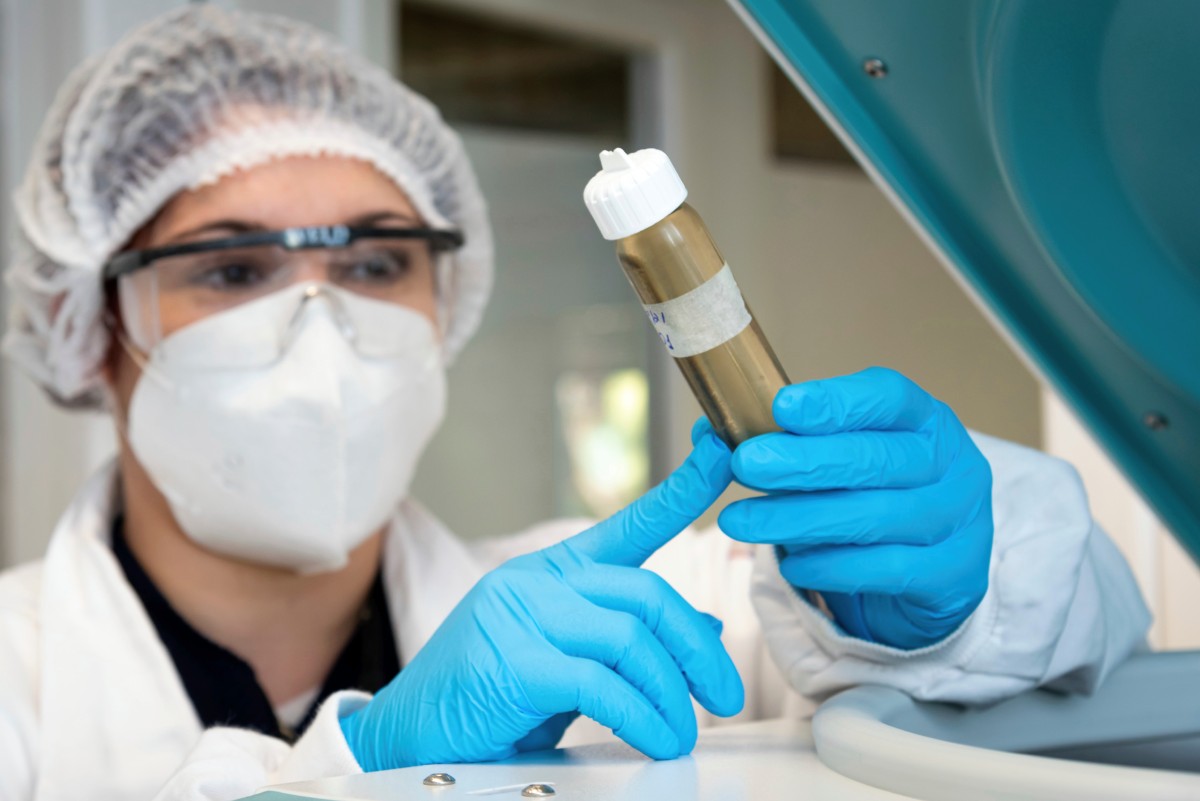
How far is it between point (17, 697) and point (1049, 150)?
2.94 ft

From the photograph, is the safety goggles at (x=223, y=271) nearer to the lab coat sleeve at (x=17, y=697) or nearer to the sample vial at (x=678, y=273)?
the lab coat sleeve at (x=17, y=697)

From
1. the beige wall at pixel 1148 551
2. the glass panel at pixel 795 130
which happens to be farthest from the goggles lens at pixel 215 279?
the glass panel at pixel 795 130

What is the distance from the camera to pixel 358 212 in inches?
44.8

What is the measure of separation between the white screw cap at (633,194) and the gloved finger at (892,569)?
0.24 m

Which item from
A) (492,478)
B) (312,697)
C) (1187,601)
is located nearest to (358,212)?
(312,697)

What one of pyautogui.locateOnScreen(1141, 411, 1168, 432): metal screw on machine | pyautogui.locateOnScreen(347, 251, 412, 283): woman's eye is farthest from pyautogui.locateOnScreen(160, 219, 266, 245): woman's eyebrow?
pyautogui.locateOnScreen(1141, 411, 1168, 432): metal screw on machine

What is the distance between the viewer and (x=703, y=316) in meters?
0.53

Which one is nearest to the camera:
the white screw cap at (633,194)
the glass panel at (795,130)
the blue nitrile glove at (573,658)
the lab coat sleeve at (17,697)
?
the white screw cap at (633,194)

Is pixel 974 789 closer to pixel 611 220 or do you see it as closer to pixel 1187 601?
pixel 611 220

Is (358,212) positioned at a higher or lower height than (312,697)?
higher

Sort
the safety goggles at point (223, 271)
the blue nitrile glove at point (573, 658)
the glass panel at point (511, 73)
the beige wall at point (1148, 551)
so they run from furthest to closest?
1. the glass panel at point (511, 73)
2. the beige wall at point (1148, 551)
3. the safety goggles at point (223, 271)
4. the blue nitrile glove at point (573, 658)

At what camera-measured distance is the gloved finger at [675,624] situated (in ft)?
2.17

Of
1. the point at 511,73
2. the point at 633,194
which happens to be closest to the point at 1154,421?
the point at 633,194

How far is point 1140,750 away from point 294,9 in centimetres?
168
